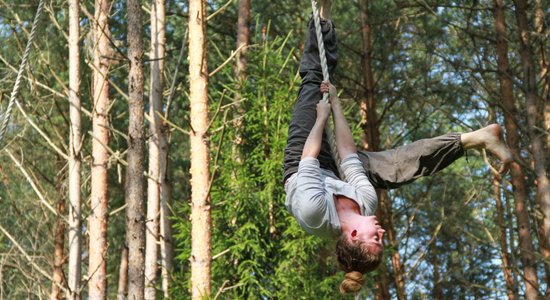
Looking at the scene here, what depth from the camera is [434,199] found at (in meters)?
17.1

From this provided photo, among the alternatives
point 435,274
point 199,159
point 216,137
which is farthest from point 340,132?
point 435,274

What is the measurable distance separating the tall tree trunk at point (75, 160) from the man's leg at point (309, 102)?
460 cm

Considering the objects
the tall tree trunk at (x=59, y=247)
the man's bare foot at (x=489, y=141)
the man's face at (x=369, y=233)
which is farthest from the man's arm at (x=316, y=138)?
the tall tree trunk at (x=59, y=247)

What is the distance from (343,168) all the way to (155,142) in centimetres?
606

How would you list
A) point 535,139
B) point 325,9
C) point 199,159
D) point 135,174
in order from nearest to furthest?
point 325,9 → point 135,174 → point 199,159 → point 535,139

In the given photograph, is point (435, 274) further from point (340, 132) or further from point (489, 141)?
point (340, 132)

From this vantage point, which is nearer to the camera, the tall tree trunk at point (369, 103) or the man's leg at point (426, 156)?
the man's leg at point (426, 156)

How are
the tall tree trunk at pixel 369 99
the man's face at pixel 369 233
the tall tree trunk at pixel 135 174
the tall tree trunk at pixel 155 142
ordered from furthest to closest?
the tall tree trunk at pixel 369 99 < the tall tree trunk at pixel 155 142 < the tall tree trunk at pixel 135 174 < the man's face at pixel 369 233

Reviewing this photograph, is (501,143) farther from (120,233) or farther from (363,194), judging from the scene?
(120,233)

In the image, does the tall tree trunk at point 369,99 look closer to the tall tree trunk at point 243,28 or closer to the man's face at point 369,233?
the tall tree trunk at point 243,28

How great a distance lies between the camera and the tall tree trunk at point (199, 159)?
7781mm

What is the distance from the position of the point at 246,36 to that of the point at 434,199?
7738 millimetres

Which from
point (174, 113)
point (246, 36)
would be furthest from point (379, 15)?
point (174, 113)

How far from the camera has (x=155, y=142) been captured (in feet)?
33.3
